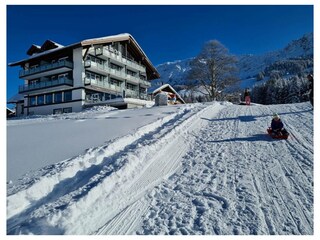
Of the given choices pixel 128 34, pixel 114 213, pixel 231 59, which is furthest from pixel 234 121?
pixel 128 34

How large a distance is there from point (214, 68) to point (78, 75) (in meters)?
18.2

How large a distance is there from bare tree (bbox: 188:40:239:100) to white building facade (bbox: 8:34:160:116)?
8871 mm

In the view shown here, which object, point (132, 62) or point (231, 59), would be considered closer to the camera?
point (231, 59)

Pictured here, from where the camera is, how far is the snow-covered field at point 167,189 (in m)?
3.45

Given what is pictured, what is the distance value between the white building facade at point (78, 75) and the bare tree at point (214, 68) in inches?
349

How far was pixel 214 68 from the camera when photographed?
28.4 meters

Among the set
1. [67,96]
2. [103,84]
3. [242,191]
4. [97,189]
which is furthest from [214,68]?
[97,189]

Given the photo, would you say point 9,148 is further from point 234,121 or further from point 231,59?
point 231,59

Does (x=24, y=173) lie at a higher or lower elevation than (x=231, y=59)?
lower

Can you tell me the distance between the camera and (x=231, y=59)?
2817cm

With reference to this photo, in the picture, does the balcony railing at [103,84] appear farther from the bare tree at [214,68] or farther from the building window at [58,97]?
the bare tree at [214,68]

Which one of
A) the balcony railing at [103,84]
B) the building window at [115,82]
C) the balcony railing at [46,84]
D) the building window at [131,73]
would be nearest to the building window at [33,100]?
the balcony railing at [46,84]

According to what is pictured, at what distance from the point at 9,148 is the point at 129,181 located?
430cm

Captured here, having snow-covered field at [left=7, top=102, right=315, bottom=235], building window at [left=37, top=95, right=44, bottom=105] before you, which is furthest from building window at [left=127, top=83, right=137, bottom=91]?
snow-covered field at [left=7, top=102, right=315, bottom=235]
